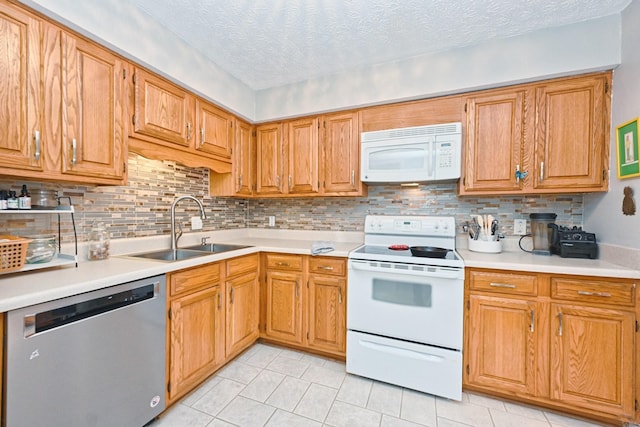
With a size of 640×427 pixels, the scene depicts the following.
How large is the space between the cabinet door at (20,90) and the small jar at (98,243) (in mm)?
545

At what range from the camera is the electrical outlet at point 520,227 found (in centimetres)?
215

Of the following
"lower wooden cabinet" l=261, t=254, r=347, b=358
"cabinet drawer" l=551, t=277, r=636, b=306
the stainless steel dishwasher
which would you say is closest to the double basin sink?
"lower wooden cabinet" l=261, t=254, r=347, b=358

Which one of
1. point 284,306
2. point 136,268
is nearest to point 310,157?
point 284,306

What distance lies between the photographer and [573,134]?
182 centimetres

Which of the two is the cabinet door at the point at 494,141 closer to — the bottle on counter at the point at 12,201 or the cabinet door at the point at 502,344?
the cabinet door at the point at 502,344

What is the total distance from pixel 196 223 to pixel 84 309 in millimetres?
1307

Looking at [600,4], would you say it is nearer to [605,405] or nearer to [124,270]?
[605,405]

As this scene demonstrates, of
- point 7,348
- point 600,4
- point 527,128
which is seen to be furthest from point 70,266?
point 600,4

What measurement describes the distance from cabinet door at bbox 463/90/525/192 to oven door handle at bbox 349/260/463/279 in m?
0.70

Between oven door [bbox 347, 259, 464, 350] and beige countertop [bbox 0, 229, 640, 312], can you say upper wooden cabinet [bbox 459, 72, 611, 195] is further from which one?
oven door [bbox 347, 259, 464, 350]


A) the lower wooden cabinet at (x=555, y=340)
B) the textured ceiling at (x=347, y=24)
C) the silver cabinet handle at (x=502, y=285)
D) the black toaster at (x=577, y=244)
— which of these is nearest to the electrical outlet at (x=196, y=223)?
the textured ceiling at (x=347, y=24)

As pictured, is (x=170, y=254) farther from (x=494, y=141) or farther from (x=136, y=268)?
(x=494, y=141)

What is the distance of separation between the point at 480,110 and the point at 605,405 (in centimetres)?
195

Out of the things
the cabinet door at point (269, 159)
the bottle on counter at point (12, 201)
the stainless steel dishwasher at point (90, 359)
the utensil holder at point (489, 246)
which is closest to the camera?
the stainless steel dishwasher at point (90, 359)
